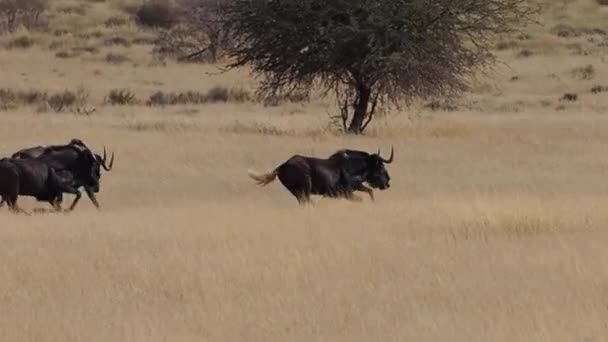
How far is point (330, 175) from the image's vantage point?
49.9ft

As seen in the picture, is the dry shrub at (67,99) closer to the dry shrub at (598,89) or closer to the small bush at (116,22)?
the dry shrub at (598,89)

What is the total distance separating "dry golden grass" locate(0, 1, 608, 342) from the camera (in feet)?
25.7

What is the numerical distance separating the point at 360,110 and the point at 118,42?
28.4 m

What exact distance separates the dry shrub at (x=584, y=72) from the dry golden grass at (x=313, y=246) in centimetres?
1578

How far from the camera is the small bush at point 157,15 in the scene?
64.6 metres

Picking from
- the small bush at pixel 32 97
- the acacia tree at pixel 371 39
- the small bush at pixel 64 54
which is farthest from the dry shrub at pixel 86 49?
the acacia tree at pixel 371 39

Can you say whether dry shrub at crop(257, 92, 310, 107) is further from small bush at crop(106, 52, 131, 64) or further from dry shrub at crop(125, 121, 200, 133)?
small bush at crop(106, 52, 131, 64)

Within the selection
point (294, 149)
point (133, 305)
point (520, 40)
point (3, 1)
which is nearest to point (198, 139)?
point (294, 149)

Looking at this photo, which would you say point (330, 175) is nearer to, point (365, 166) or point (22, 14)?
point (365, 166)

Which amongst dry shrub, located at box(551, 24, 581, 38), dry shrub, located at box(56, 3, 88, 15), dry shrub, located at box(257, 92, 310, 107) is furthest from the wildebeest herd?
dry shrub, located at box(56, 3, 88, 15)

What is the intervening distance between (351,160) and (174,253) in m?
5.09

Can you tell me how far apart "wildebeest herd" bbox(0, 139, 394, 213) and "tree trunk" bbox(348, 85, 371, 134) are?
1044 cm

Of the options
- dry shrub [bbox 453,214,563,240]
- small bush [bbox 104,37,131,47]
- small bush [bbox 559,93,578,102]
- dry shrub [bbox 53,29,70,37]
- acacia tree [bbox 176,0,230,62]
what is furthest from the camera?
dry shrub [bbox 53,29,70,37]

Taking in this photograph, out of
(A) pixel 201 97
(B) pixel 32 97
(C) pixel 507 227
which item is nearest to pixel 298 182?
(C) pixel 507 227
